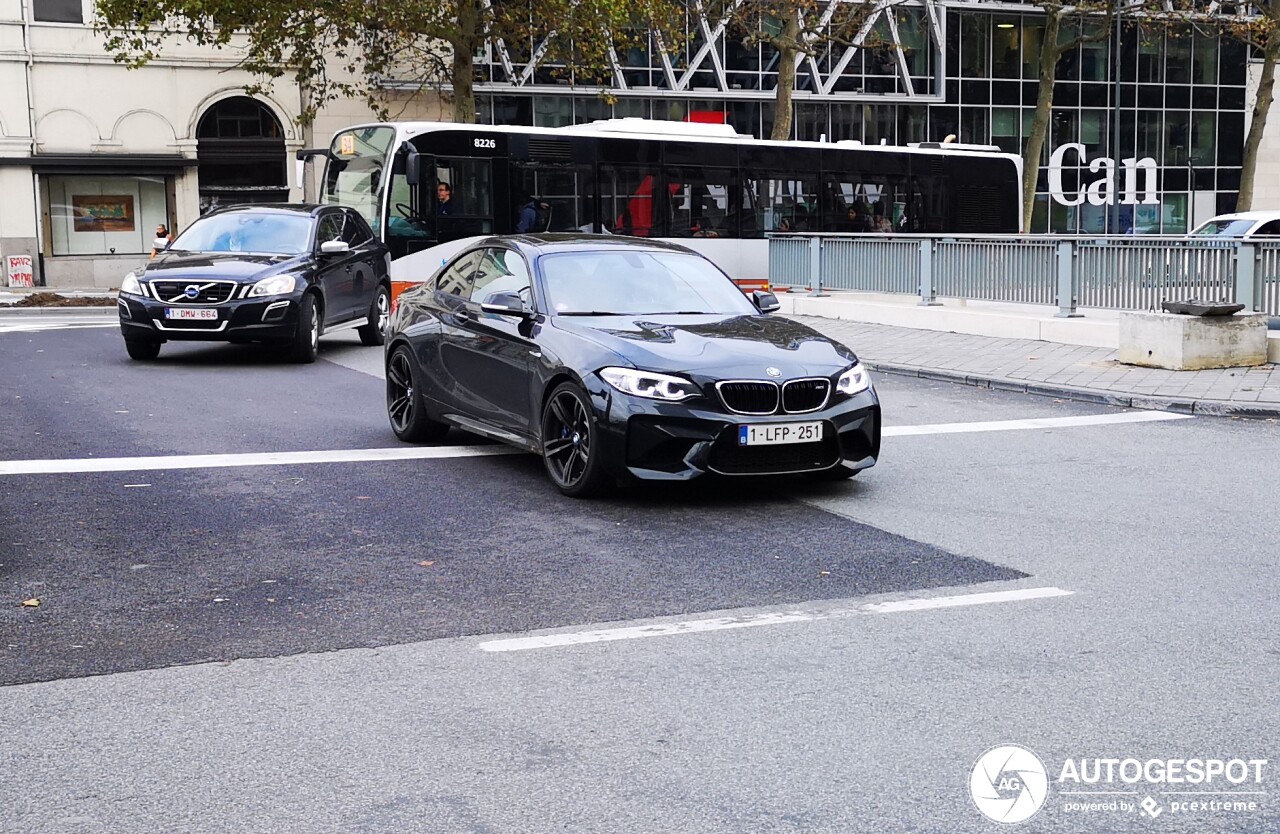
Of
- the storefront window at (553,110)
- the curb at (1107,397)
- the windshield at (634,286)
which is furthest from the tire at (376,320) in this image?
the storefront window at (553,110)

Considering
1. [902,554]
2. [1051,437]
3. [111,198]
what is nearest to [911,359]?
[1051,437]

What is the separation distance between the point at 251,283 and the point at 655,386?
892 centimetres

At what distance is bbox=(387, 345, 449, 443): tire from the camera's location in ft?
35.8

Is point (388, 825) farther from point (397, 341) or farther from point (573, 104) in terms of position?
point (573, 104)

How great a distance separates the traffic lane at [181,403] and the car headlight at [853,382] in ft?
10.7

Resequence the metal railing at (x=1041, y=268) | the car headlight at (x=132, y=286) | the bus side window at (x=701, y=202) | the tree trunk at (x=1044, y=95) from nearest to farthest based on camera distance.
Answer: the metal railing at (x=1041, y=268) → the car headlight at (x=132, y=286) → the bus side window at (x=701, y=202) → the tree trunk at (x=1044, y=95)

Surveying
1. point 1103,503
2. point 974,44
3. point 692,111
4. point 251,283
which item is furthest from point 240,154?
point 1103,503

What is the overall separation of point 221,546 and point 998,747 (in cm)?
433

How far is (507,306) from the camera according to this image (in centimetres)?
969

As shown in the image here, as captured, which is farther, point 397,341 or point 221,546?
point 397,341

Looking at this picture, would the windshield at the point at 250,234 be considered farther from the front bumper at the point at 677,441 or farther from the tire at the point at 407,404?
the front bumper at the point at 677,441

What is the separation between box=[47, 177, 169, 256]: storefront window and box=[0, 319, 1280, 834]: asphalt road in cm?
3052

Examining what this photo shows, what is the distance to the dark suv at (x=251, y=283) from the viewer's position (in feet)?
53.5

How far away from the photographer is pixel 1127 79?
178ft
